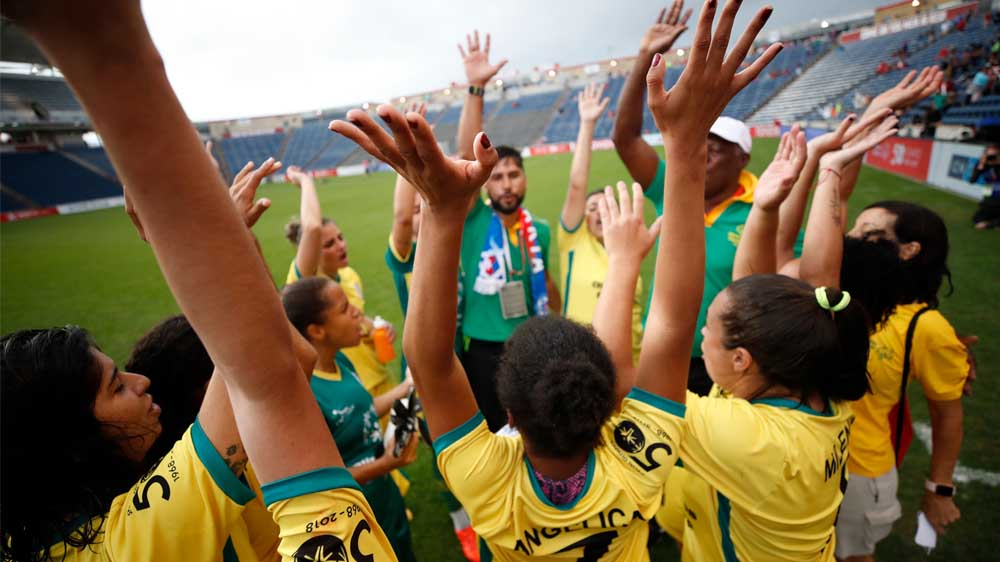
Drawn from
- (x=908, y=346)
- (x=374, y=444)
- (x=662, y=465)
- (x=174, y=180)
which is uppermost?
(x=174, y=180)

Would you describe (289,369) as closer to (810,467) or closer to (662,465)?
(662,465)

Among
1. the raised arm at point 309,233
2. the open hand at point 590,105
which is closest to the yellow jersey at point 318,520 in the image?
the raised arm at point 309,233

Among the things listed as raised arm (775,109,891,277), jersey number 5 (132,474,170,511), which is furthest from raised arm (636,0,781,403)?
jersey number 5 (132,474,170,511)

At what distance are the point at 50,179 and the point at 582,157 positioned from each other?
4407 centimetres

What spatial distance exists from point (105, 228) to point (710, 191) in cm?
2648

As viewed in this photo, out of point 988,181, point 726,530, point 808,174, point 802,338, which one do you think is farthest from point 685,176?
point 988,181

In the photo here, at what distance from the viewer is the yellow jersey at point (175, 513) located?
103 cm

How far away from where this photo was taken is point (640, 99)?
9.08 ft

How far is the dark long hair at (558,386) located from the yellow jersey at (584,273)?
2.03m

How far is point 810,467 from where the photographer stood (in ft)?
4.78

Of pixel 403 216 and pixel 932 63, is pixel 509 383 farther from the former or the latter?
pixel 932 63

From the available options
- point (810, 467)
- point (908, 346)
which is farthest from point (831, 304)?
point (908, 346)

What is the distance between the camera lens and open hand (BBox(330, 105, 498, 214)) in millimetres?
842

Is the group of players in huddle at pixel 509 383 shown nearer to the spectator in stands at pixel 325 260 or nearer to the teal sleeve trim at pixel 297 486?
the teal sleeve trim at pixel 297 486
